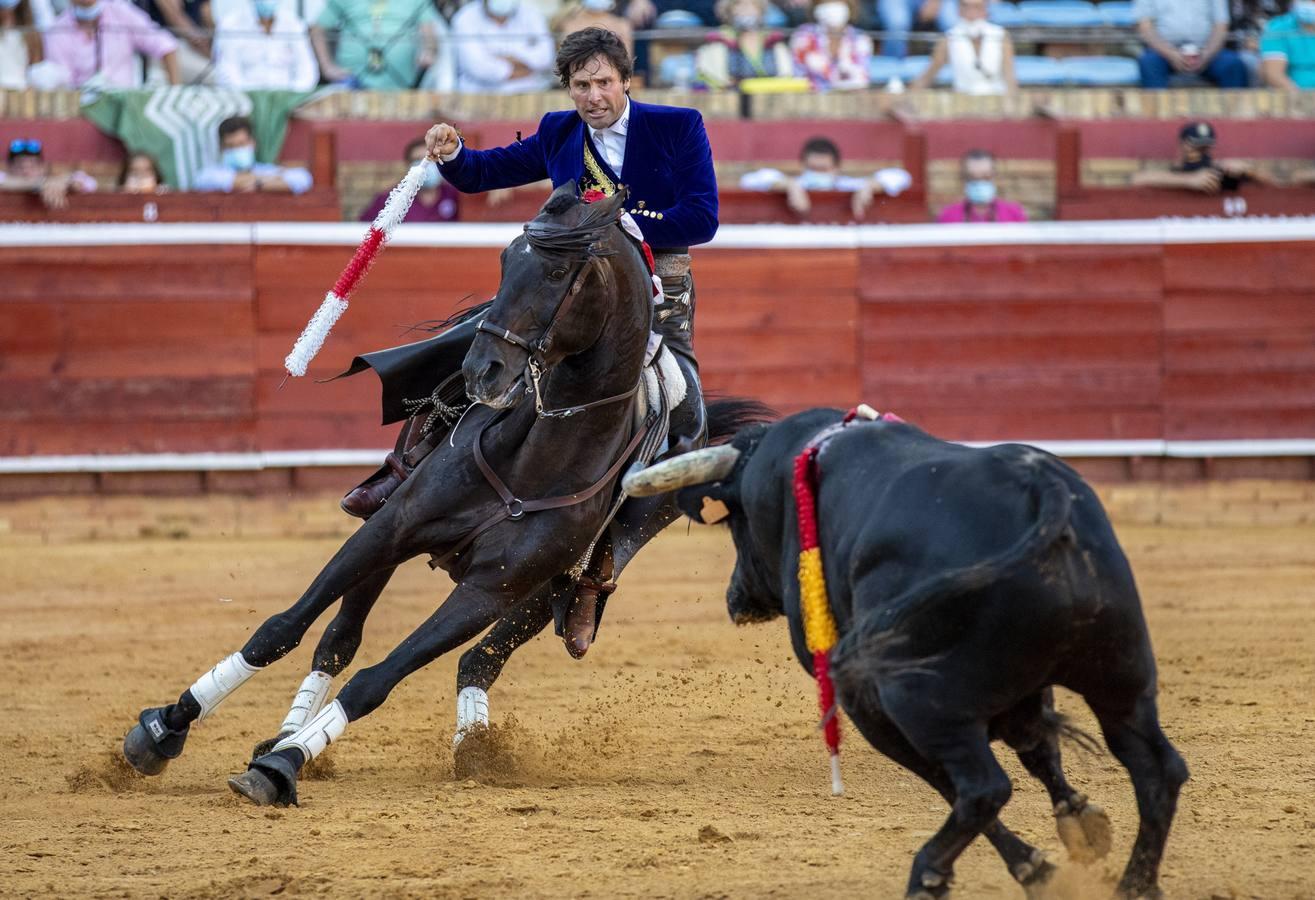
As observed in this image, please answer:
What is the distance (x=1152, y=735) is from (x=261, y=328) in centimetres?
820

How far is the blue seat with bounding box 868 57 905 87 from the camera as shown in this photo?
12789 mm

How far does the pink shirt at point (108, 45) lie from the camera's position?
38.1 ft

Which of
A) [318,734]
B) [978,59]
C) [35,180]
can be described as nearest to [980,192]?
[978,59]

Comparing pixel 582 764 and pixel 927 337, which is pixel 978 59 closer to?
pixel 927 337

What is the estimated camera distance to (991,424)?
11.3 meters

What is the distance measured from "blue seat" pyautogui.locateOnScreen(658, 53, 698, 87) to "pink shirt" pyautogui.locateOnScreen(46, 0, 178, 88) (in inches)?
134

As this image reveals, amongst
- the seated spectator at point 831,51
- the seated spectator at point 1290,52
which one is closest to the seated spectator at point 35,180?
the seated spectator at point 831,51

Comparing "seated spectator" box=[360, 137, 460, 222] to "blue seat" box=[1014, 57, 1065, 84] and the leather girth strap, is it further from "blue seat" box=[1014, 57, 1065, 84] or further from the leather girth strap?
the leather girth strap

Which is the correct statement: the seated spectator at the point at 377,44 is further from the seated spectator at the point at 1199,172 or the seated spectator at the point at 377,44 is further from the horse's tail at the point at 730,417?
the horse's tail at the point at 730,417

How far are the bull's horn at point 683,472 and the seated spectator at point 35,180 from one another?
7.74m

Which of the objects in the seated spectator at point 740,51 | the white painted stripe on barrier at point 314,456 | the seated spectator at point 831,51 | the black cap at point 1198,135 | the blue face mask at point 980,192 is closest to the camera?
the white painted stripe on barrier at point 314,456

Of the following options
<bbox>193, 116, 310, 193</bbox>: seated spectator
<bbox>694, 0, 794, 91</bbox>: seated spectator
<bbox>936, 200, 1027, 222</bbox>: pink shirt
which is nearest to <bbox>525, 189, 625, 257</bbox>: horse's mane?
<bbox>193, 116, 310, 193</bbox>: seated spectator

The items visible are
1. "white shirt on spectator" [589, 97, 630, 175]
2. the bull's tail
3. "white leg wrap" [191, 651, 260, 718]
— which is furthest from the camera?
"white shirt on spectator" [589, 97, 630, 175]

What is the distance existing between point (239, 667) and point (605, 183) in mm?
1880
